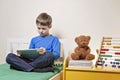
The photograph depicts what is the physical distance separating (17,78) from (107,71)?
61 centimetres

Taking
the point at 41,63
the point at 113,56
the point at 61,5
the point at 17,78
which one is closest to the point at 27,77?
the point at 17,78

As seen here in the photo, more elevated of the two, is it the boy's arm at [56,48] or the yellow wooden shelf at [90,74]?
the boy's arm at [56,48]

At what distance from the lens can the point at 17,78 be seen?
4.95 ft

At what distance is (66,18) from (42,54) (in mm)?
520

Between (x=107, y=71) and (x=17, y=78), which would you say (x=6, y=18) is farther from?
(x=107, y=71)

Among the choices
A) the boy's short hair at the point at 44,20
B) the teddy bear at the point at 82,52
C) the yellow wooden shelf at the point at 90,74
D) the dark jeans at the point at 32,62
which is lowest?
the yellow wooden shelf at the point at 90,74

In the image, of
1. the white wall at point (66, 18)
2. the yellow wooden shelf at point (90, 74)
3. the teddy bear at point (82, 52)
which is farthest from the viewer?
the white wall at point (66, 18)

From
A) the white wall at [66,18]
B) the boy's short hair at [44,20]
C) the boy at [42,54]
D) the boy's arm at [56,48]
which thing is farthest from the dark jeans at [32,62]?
the white wall at [66,18]

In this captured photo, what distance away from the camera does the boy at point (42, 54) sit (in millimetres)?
1745

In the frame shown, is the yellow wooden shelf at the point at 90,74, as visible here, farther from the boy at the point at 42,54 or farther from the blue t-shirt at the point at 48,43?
the blue t-shirt at the point at 48,43

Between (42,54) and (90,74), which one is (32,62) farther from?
(90,74)

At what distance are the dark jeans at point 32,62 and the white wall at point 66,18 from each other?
0.42 metres

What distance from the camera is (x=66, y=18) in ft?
7.07

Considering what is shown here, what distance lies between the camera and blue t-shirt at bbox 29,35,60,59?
1.96 metres
